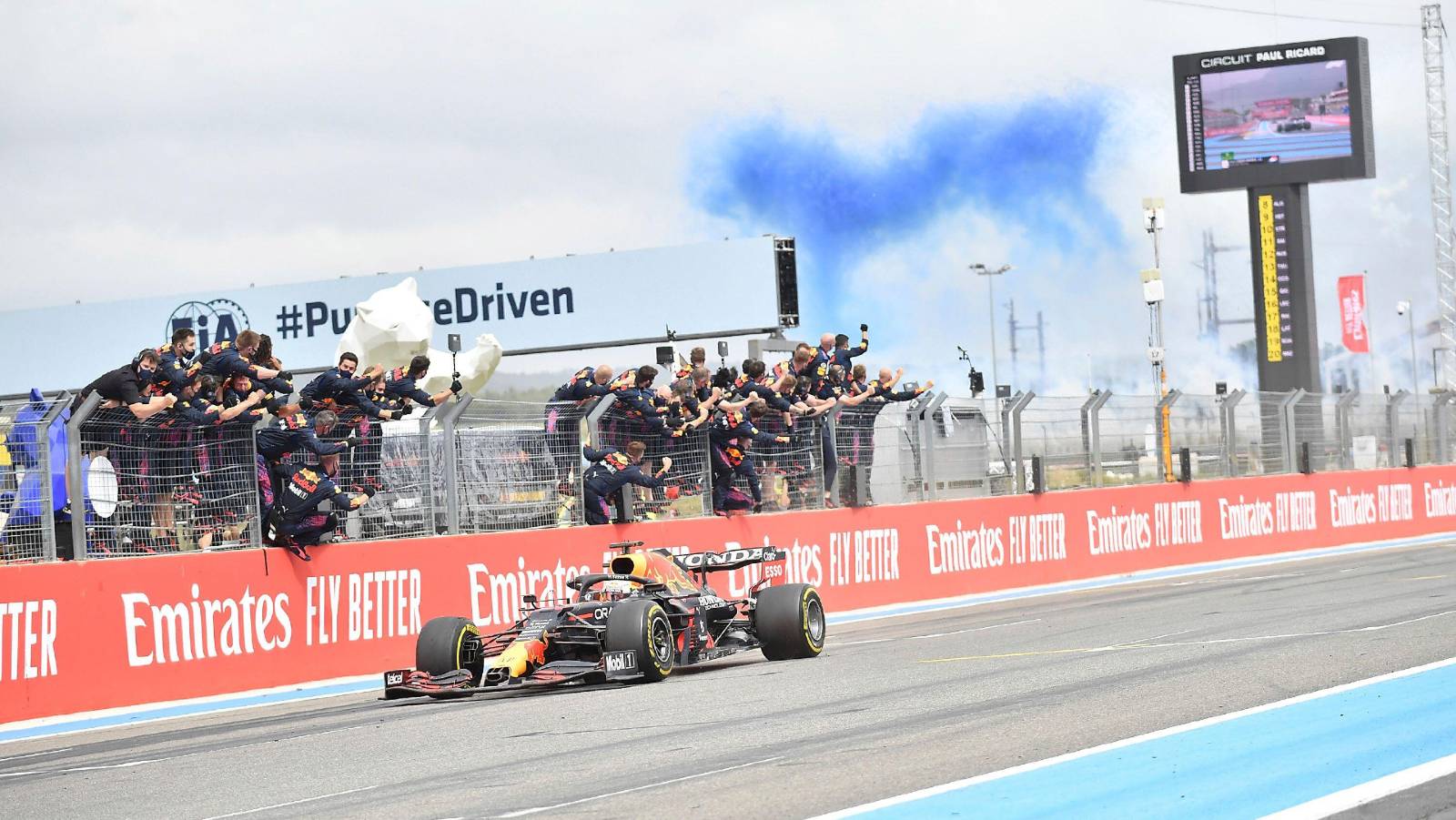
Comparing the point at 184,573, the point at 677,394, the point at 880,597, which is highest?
the point at 677,394

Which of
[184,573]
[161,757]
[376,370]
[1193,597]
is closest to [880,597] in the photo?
[1193,597]

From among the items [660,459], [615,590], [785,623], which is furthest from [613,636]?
[660,459]

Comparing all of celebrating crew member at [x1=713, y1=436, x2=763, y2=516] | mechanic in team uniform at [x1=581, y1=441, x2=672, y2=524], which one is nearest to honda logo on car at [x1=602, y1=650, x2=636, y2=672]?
mechanic in team uniform at [x1=581, y1=441, x2=672, y2=524]

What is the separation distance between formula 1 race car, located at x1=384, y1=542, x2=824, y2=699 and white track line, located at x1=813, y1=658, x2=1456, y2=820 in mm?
4288

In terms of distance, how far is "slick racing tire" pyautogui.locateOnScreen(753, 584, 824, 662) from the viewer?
12.9 m

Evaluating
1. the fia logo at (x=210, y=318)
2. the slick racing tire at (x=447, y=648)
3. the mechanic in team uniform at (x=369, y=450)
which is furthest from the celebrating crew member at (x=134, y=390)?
the fia logo at (x=210, y=318)

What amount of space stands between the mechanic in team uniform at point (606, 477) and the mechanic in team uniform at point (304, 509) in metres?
2.98

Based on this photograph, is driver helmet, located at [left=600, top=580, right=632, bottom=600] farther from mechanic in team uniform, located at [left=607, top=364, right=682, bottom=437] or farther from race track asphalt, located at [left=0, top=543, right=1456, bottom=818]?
mechanic in team uniform, located at [left=607, top=364, right=682, bottom=437]

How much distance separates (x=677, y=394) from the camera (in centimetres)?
1733

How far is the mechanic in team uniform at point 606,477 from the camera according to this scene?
16344mm

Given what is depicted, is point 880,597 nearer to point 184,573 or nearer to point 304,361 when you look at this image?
point 184,573

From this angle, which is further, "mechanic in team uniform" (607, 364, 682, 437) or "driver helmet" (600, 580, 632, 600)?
"mechanic in team uniform" (607, 364, 682, 437)

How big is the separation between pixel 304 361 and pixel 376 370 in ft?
97.5

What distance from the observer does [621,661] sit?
11.3 metres
